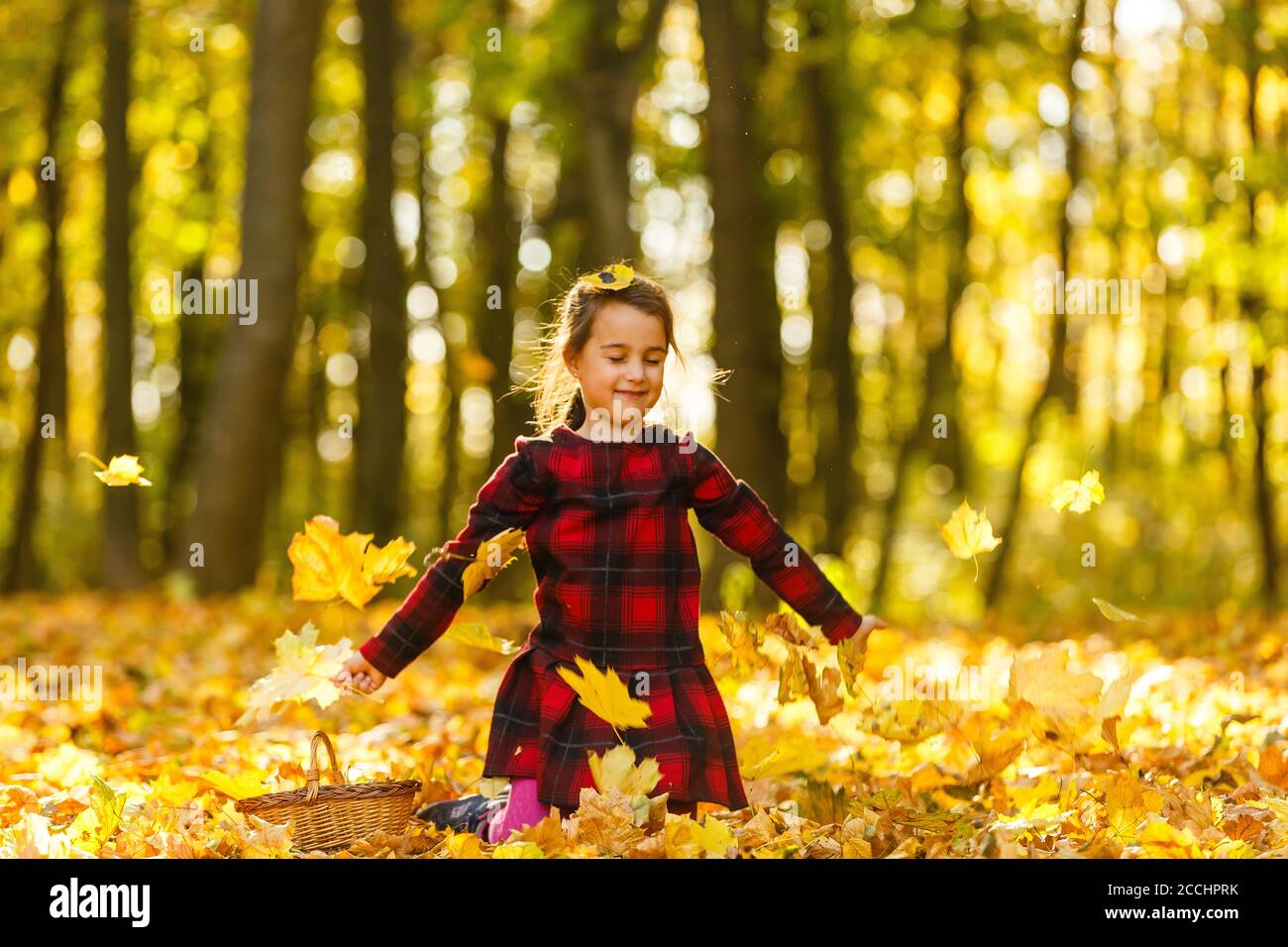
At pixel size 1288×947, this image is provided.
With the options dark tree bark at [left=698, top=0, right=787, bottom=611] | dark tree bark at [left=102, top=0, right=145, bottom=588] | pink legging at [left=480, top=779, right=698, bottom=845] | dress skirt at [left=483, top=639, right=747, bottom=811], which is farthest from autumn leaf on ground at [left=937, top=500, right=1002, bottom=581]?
dark tree bark at [left=102, top=0, right=145, bottom=588]

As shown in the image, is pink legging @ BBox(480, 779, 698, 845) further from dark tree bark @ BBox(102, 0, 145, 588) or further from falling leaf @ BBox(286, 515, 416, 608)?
dark tree bark @ BBox(102, 0, 145, 588)

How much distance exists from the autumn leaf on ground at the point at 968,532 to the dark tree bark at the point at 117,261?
38.4 feet

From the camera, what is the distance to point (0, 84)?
17.4m

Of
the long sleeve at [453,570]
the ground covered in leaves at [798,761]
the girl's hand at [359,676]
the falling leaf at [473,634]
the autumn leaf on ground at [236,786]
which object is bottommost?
the ground covered in leaves at [798,761]

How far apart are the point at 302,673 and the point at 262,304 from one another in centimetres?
790

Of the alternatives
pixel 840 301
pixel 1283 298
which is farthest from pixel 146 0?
pixel 1283 298

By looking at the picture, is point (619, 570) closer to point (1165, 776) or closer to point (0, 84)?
point (1165, 776)

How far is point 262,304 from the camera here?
1133 centimetres

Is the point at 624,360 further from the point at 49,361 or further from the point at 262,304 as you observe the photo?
the point at 49,361

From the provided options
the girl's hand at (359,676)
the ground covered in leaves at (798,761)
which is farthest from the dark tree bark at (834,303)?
the girl's hand at (359,676)

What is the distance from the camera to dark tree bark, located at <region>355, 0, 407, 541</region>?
1257cm

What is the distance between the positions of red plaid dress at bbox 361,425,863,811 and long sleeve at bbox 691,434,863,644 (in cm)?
4

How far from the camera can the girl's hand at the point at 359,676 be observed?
394 cm

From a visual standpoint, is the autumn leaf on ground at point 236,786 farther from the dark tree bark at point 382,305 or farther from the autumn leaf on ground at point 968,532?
the dark tree bark at point 382,305
